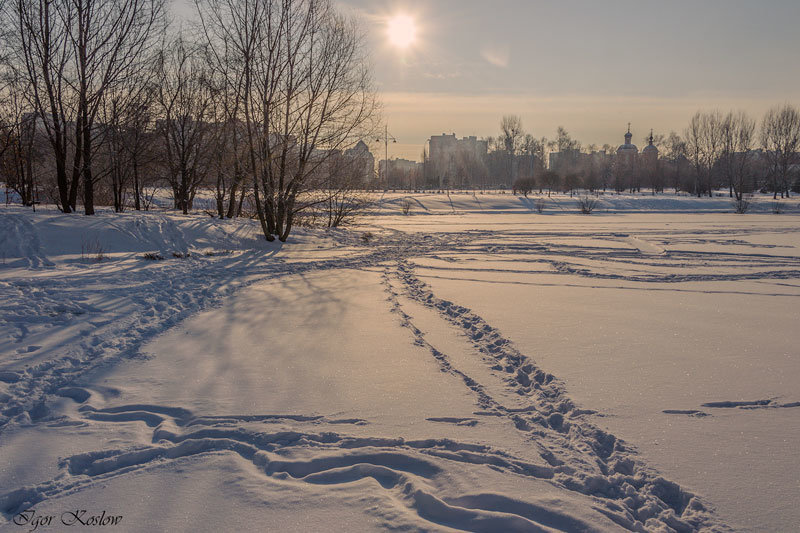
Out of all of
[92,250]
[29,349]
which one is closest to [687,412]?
[29,349]

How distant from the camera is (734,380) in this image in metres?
4.12

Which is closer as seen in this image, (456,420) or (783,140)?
(456,420)

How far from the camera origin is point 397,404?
12.2 feet

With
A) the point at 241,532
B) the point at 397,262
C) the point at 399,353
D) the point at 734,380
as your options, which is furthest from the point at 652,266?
the point at 241,532

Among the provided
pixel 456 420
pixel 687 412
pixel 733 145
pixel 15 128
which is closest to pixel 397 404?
pixel 456 420

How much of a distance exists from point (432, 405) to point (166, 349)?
10.0 feet

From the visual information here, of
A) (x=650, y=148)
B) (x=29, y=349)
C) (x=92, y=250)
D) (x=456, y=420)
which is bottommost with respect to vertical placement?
(x=456, y=420)

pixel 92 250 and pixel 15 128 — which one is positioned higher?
pixel 15 128

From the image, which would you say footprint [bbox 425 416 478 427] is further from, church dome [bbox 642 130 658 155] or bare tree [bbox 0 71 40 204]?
church dome [bbox 642 130 658 155]

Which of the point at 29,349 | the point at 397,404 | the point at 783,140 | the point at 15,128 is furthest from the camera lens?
the point at 783,140

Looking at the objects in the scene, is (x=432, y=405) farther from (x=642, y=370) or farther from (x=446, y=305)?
(x=446, y=305)

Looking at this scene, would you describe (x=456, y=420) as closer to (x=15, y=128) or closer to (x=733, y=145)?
(x=15, y=128)

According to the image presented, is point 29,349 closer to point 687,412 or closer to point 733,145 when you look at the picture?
point 687,412

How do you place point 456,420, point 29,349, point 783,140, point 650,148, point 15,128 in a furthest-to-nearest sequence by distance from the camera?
point 650,148, point 783,140, point 15,128, point 29,349, point 456,420
